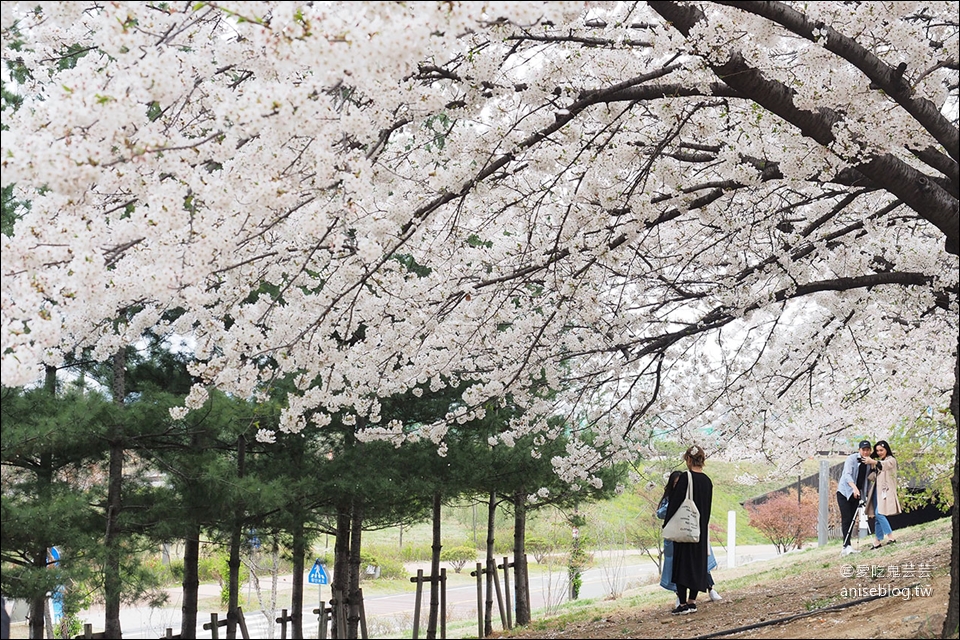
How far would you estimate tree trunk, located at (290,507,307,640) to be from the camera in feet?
27.8

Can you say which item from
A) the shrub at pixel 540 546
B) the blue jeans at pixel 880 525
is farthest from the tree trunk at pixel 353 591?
the shrub at pixel 540 546

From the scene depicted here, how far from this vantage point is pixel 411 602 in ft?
70.4

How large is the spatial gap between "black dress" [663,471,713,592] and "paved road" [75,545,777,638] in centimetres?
633

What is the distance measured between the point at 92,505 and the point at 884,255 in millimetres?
6795

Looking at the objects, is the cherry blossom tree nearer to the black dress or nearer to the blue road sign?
the black dress

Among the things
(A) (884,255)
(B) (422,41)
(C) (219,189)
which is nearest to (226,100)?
(C) (219,189)

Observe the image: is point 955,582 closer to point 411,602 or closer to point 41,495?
point 41,495

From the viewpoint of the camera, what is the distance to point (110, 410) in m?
6.91

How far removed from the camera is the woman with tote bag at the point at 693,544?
668 centimetres

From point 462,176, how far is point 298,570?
7374 millimetres

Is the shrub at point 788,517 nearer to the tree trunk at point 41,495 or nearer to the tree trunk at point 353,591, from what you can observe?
the tree trunk at point 353,591

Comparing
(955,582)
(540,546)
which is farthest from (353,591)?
(540,546)

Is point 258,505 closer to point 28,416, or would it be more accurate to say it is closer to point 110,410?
point 110,410

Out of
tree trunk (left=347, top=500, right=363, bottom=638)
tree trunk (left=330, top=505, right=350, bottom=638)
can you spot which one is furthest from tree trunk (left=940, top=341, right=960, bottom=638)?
tree trunk (left=347, top=500, right=363, bottom=638)
